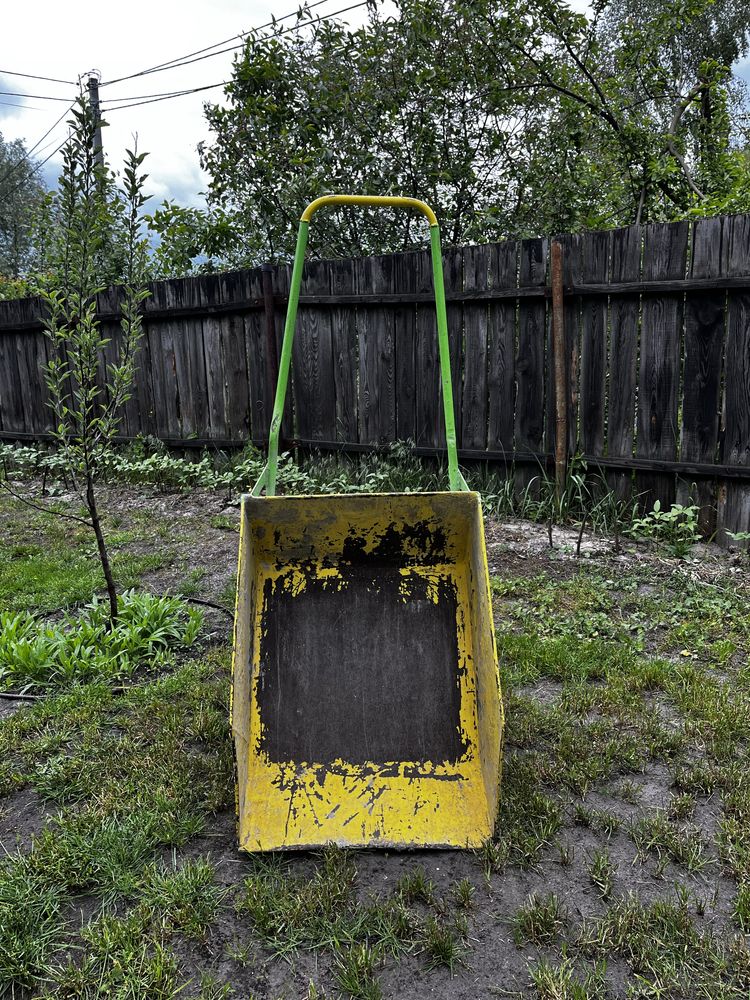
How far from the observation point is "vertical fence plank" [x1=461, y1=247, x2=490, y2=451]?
4598mm

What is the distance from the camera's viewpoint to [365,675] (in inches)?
80.1

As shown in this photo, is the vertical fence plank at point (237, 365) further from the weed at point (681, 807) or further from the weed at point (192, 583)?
the weed at point (681, 807)

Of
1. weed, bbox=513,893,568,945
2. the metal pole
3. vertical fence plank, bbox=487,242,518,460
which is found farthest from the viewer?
vertical fence plank, bbox=487,242,518,460

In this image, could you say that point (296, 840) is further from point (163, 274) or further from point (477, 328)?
point (163, 274)

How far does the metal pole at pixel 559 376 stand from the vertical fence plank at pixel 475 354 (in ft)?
1.64

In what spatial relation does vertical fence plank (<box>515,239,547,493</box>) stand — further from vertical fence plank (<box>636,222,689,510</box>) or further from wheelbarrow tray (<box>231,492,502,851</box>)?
wheelbarrow tray (<box>231,492,502,851</box>)

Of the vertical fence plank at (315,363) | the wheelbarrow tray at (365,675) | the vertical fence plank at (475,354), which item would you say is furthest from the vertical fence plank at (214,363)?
the wheelbarrow tray at (365,675)

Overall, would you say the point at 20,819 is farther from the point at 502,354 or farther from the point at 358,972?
the point at 502,354

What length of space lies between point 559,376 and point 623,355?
391 mm

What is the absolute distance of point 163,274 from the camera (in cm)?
733

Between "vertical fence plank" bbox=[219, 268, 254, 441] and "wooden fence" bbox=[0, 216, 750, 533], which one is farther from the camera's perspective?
"vertical fence plank" bbox=[219, 268, 254, 441]

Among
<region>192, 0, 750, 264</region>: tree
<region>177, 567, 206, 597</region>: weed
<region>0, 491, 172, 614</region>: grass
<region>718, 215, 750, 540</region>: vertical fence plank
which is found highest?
<region>192, 0, 750, 264</region>: tree

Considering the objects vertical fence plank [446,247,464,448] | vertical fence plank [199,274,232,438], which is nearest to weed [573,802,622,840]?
vertical fence plank [446,247,464,448]

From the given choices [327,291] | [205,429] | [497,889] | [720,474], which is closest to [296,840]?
[497,889]
